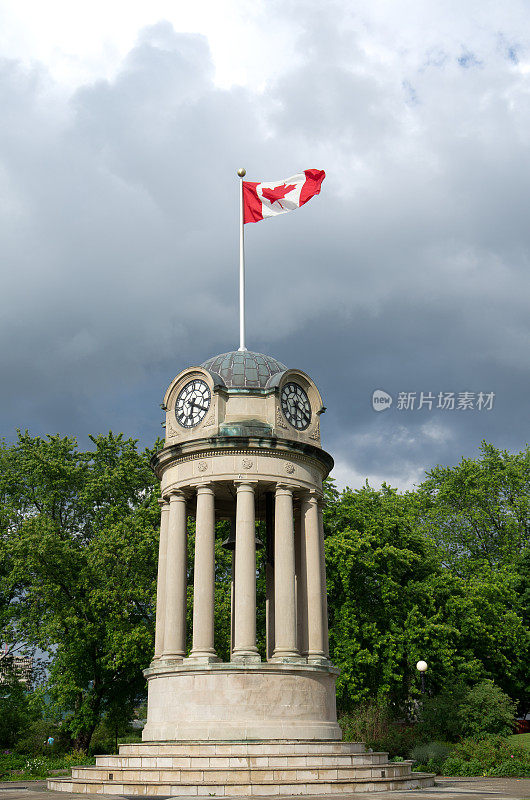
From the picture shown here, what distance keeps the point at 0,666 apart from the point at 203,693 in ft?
80.4

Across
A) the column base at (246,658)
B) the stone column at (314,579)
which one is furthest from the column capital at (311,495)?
the column base at (246,658)

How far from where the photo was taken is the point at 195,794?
1725cm

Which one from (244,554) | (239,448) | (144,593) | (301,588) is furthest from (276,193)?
(144,593)

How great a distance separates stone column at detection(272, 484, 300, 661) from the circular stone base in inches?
31.2

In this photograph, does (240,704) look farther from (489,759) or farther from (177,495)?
(489,759)

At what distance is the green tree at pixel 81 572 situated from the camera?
1474 inches

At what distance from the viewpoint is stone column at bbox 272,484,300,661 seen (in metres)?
23.0

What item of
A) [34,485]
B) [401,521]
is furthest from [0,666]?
[401,521]

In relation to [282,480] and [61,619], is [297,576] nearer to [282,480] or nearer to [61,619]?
[282,480]

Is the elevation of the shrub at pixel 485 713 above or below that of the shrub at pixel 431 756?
above

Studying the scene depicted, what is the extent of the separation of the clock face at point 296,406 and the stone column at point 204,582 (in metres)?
3.91

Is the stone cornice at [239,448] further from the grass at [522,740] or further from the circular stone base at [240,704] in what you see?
the grass at [522,740]

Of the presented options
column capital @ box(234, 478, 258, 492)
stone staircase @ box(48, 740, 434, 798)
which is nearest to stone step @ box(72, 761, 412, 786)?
stone staircase @ box(48, 740, 434, 798)

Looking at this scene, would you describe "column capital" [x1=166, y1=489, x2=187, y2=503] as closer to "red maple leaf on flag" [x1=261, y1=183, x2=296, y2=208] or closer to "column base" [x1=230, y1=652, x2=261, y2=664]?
"column base" [x1=230, y1=652, x2=261, y2=664]
